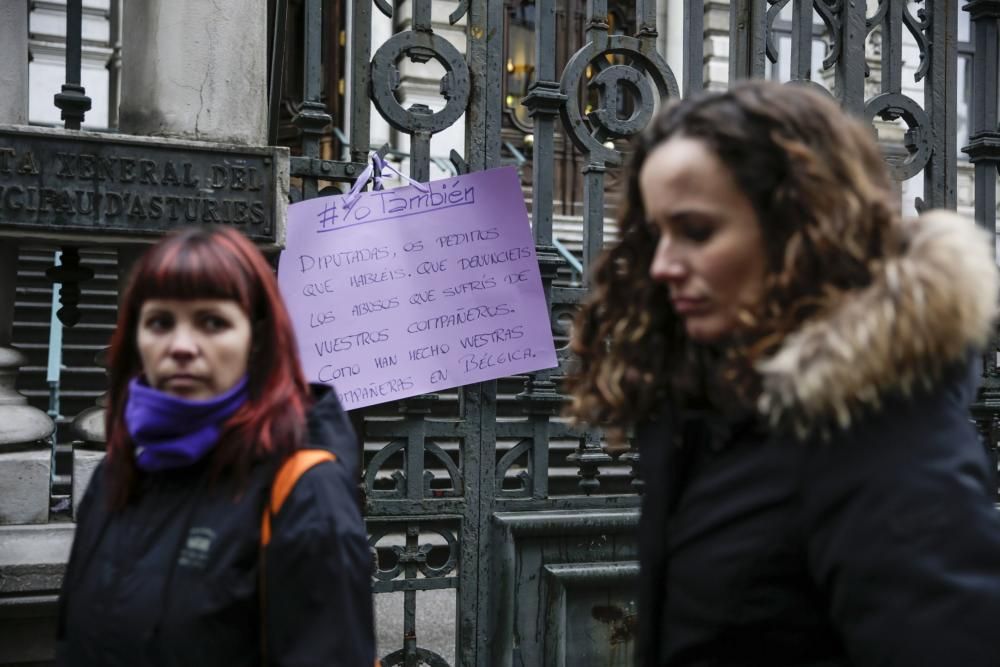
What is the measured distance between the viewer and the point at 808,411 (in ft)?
4.27

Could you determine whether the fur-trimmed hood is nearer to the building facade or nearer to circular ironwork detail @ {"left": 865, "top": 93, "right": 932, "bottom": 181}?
the building facade

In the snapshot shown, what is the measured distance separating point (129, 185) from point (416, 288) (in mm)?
930

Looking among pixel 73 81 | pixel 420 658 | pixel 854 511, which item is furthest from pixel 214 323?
pixel 420 658

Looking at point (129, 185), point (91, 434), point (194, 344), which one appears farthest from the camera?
point (91, 434)

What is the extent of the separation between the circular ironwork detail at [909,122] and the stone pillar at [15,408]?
2.92 meters

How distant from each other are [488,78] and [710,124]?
2166mm

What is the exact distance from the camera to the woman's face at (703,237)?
4.76 ft

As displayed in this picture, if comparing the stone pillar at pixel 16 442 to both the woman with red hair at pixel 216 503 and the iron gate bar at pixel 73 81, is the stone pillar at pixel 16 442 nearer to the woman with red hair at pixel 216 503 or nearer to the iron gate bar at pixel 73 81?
the iron gate bar at pixel 73 81

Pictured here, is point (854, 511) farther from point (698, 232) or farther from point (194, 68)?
point (194, 68)

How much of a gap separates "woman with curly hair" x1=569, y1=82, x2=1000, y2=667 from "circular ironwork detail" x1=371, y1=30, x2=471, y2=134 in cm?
193

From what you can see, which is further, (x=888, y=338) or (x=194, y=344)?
(x=194, y=344)

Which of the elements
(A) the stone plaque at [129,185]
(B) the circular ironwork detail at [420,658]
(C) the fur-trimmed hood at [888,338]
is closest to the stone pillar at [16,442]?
(A) the stone plaque at [129,185]

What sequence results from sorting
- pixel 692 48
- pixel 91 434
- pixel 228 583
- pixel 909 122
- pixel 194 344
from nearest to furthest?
pixel 228 583 < pixel 194 344 < pixel 91 434 < pixel 692 48 < pixel 909 122

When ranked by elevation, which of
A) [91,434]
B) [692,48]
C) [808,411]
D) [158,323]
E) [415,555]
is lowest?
[415,555]
